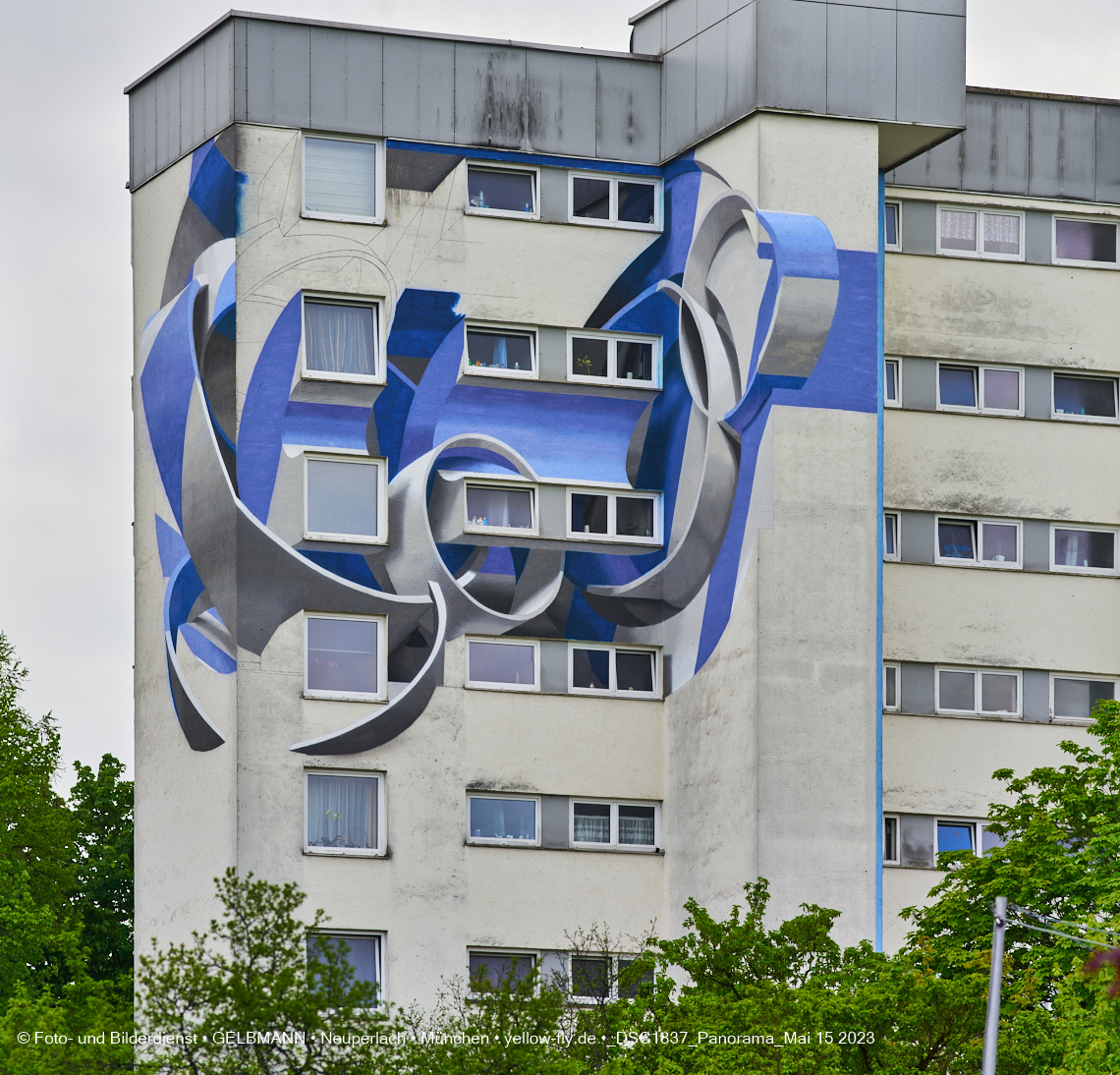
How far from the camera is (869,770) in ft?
137

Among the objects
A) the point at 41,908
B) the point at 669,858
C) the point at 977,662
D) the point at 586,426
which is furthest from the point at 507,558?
the point at 41,908

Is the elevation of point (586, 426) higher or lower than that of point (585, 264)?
lower

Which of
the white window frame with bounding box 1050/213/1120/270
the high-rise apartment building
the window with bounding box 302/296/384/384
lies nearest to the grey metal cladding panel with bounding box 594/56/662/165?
the high-rise apartment building

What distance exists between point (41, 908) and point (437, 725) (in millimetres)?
10101

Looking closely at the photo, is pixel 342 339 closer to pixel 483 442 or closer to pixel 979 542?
pixel 483 442

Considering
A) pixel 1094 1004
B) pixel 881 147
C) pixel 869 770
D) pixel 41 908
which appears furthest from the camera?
pixel 41 908

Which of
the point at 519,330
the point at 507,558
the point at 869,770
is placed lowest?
the point at 869,770

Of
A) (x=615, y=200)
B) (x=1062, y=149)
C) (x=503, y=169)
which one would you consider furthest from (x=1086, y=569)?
(x=503, y=169)

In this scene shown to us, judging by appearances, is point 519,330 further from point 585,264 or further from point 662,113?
point 662,113

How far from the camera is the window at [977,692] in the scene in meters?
46.0

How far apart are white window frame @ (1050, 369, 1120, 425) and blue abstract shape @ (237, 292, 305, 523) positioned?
45.6 ft

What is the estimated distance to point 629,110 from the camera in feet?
147

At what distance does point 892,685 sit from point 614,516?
229 inches

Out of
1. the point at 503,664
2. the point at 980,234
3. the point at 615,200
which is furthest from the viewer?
the point at 980,234
